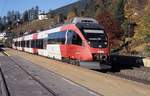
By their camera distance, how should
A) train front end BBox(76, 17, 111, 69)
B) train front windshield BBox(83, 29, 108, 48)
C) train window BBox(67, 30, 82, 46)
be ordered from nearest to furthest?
train front end BBox(76, 17, 111, 69)
train front windshield BBox(83, 29, 108, 48)
train window BBox(67, 30, 82, 46)

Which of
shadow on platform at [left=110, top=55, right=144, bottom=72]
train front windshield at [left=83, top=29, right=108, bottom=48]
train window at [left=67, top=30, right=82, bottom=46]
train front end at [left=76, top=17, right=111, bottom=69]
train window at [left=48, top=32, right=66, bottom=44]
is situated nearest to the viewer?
train front end at [left=76, top=17, right=111, bottom=69]

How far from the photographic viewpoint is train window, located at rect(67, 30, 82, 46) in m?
32.1

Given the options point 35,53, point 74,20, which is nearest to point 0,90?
point 74,20

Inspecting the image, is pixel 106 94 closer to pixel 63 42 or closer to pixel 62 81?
pixel 62 81

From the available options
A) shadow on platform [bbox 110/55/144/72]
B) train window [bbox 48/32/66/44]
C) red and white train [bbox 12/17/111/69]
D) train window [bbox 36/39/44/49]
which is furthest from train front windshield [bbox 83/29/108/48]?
train window [bbox 36/39/44/49]

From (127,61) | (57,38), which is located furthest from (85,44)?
(127,61)

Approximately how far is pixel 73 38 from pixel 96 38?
241 cm

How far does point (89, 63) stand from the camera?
101 ft

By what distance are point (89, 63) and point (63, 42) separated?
22.2 feet

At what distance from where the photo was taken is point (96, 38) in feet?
103

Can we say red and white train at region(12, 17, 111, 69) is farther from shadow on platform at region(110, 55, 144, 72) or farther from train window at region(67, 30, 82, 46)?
shadow on platform at region(110, 55, 144, 72)

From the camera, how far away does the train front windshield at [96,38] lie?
3095cm

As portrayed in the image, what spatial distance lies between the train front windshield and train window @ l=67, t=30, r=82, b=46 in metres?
0.75

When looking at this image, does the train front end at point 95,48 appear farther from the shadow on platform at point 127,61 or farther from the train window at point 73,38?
the shadow on platform at point 127,61
